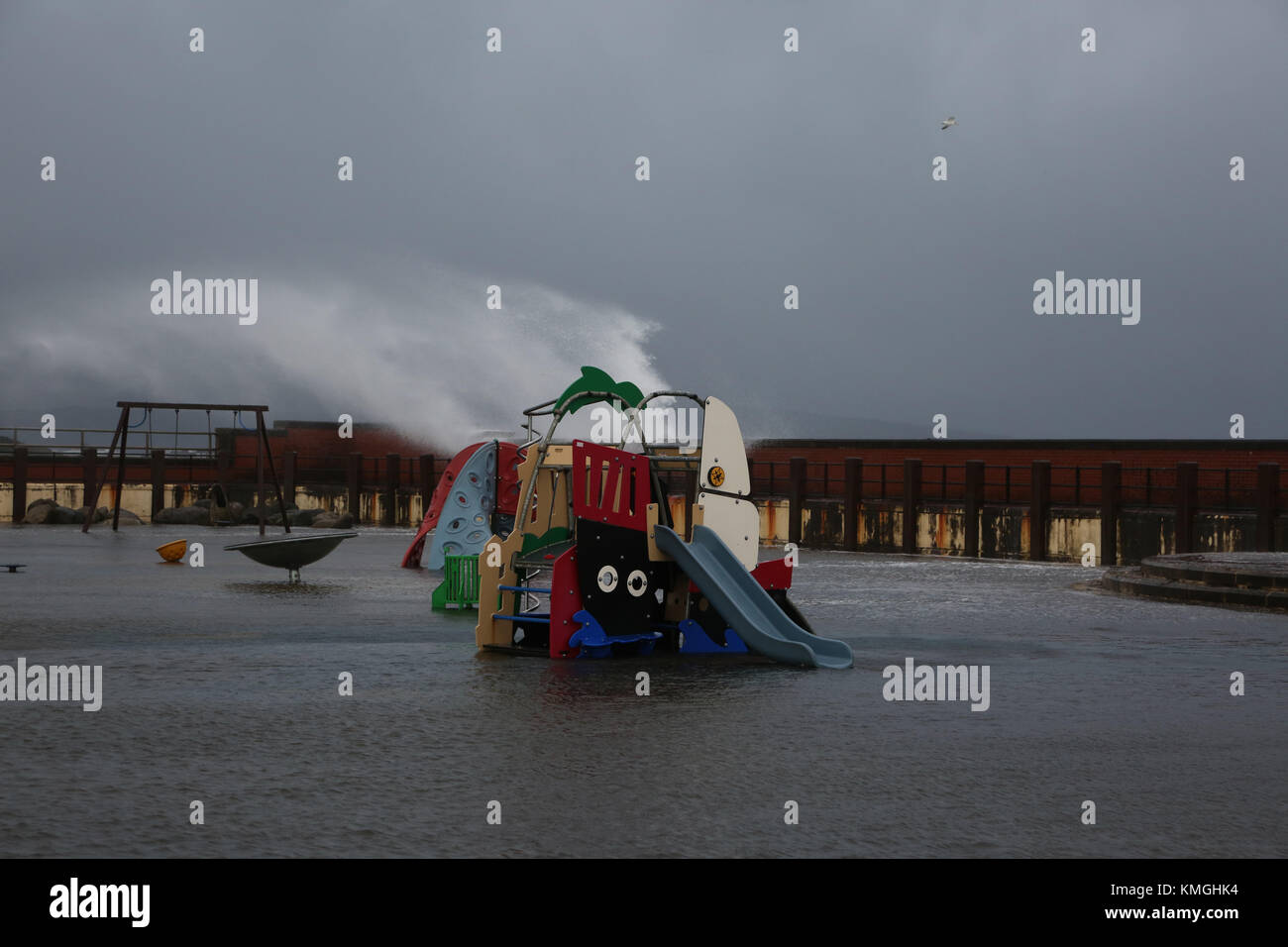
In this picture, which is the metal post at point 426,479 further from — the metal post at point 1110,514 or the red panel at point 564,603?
the red panel at point 564,603

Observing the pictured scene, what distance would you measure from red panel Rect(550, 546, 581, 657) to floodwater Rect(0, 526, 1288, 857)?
28cm

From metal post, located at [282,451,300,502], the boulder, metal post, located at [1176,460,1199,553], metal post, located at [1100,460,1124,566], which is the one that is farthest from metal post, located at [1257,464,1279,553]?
metal post, located at [282,451,300,502]

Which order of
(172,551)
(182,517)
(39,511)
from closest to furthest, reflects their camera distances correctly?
(172,551)
(39,511)
(182,517)

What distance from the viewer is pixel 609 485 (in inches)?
500

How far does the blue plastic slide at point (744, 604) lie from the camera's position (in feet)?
40.3

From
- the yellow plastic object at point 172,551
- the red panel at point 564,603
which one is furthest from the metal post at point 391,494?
the red panel at point 564,603

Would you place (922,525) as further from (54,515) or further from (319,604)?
(54,515)

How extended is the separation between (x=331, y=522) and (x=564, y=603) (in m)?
34.0

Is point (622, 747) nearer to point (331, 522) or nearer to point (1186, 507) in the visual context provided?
point (1186, 507)

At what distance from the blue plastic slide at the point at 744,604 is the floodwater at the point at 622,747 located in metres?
0.31

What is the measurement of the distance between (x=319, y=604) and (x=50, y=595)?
3683 mm

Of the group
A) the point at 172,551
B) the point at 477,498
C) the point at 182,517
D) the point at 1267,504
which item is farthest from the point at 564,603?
the point at 182,517
